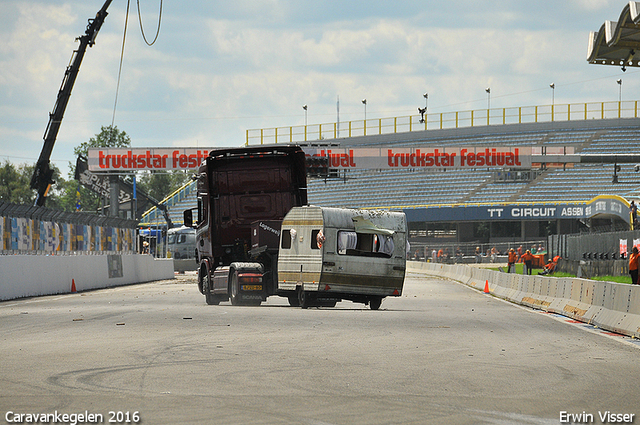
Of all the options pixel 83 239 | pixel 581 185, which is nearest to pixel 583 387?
pixel 83 239

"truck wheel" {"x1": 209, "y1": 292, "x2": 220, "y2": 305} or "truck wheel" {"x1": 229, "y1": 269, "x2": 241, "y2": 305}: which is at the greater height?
"truck wheel" {"x1": 229, "y1": 269, "x2": 241, "y2": 305}

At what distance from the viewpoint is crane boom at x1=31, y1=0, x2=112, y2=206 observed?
49.1 m

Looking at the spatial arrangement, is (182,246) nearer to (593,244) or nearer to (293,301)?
(593,244)

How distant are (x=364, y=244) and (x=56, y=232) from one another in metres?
13.5

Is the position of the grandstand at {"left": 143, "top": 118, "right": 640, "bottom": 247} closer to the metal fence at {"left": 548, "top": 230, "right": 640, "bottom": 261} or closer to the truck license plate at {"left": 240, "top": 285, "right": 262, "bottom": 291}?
the metal fence at {"left": 548, "top": 230, "right": 640, "bottom": 261}

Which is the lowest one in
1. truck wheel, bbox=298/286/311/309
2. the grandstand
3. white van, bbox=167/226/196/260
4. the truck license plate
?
white van, bbox=167/226/196/260

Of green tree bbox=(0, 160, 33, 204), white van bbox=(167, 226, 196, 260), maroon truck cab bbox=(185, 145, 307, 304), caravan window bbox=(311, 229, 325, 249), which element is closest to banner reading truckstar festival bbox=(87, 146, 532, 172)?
white van bbox=(167, 226, 196, 260)

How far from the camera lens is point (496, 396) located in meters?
8.23

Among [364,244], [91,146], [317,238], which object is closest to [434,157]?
[364,244]

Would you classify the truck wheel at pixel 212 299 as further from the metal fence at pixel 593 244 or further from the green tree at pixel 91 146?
the green tree at pixel 91 146

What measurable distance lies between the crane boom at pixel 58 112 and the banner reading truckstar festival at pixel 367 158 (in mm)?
8699

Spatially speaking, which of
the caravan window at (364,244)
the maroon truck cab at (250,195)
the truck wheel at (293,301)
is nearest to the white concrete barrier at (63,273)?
the maroon truck cab at (250,195)

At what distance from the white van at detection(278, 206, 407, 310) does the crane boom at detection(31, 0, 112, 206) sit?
101ft

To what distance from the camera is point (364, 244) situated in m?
21.5
